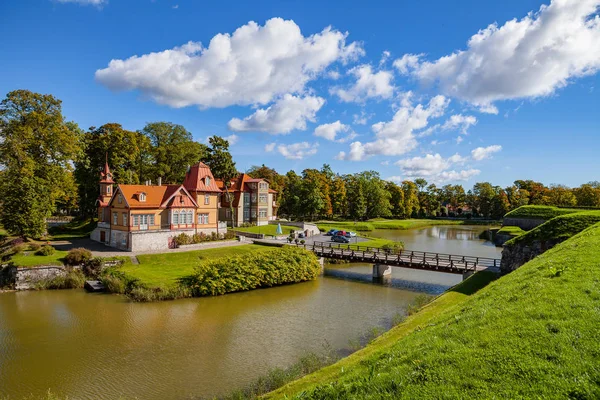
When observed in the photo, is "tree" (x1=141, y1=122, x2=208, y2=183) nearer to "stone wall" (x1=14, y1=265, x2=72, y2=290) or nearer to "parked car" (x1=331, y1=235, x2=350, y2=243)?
"parked car" (x1=331, y1=235, x2=350, y2=243)

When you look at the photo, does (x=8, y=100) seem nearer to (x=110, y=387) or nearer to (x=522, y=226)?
(x=110, y=387)

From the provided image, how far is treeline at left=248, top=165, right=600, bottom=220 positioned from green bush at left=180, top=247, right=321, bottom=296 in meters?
35.3

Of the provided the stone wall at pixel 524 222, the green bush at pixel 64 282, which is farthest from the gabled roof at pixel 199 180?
the stone wall at pixel 524 222

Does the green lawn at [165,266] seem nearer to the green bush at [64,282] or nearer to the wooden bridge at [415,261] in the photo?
the green bush at [64,282]

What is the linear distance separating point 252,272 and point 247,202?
29.8 m

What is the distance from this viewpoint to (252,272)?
27594mm

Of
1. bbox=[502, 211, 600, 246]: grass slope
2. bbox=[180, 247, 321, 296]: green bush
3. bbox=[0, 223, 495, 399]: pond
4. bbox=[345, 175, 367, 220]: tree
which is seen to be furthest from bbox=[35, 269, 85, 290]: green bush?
bbox=[345, 175, 367, 220]: tree

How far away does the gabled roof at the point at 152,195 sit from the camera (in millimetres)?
35219

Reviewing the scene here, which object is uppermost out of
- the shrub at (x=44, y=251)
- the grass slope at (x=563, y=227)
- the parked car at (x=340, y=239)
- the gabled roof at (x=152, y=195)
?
the gabled roof at (x=152, y=195)

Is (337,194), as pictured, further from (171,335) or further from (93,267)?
(171,335)

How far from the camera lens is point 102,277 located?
27.0m

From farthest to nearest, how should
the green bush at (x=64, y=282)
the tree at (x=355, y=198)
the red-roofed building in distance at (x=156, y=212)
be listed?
the tree at (x=355, y=198)
the red-roofed building in distance at (x=156, y=212)
the green bush at (x=64, y=282)

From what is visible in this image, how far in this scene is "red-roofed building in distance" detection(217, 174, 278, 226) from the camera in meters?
55.3

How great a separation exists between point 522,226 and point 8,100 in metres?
73.7
